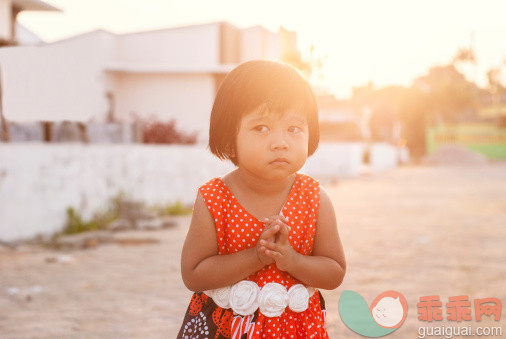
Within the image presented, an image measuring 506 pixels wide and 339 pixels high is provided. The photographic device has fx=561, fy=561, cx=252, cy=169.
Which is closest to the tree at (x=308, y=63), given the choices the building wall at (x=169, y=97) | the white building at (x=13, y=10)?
the white building at (x=13, y=10)

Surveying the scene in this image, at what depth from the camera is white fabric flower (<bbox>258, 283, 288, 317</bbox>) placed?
1638 mm

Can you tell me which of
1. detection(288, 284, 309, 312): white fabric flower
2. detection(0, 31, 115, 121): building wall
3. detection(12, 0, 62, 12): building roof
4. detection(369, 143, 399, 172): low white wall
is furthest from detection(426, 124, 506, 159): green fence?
detection(288, 284, 309, 312): white fabric flower

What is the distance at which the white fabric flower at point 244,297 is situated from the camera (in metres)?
1.64

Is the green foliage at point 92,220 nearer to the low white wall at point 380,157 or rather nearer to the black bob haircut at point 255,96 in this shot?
the black bob haircut at point 255,96

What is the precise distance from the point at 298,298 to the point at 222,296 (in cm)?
23

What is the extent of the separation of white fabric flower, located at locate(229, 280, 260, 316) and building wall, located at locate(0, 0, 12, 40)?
374 inches

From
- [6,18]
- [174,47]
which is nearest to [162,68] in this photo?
[174,47]

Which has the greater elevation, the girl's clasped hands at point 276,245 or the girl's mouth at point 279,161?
the girl's mouth at point 279,161

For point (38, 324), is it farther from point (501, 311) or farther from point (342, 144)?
point (342, 144)

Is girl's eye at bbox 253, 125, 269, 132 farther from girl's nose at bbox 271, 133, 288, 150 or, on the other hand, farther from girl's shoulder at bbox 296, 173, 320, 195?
girl's shoulder at bbox 296, 173, 320, 195

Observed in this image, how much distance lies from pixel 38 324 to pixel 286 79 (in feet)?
8.91

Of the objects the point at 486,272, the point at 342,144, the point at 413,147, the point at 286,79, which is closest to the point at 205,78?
the point at 342,144

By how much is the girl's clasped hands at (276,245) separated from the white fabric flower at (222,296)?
0.52ft

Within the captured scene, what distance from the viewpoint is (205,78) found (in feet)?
62.2
